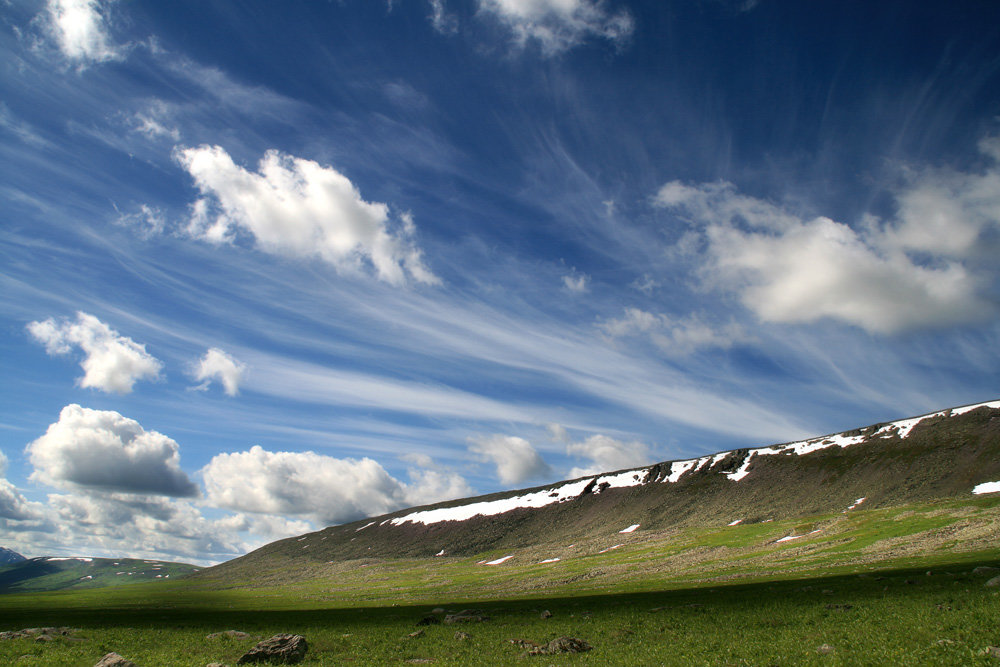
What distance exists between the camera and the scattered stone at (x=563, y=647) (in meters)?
27.4

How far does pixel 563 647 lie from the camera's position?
27.7 meters

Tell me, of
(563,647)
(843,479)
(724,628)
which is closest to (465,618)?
(563,647)

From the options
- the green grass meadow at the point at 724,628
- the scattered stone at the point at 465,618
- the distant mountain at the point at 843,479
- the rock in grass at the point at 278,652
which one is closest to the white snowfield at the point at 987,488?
the distant mountain at the point at 843,479

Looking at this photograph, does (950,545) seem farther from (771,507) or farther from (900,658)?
(771,507)

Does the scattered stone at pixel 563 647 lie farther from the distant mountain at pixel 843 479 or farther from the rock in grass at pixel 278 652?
the distant mountain at pixel 843 479

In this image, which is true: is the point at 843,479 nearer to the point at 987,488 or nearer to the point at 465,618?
the point at 987,488

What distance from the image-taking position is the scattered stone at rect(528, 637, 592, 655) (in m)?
27.4

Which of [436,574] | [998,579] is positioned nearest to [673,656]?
[998,579]

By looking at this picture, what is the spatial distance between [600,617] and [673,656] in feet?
49.5

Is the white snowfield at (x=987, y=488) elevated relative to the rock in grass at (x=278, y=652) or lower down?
elevated

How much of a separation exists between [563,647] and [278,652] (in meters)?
Result: 16.2

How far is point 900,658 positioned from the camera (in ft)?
63.1

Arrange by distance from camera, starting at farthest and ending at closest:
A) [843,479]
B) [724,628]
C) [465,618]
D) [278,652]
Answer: [843,479], [465,618], [724,628], [278,652]

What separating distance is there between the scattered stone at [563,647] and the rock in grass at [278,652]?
13.5 m
